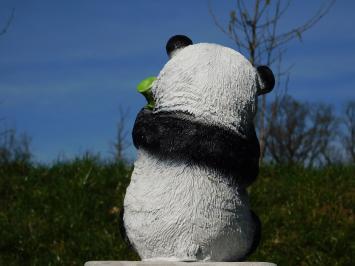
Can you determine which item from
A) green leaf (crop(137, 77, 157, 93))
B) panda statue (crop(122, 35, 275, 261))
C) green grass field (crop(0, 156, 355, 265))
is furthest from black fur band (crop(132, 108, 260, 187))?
green grass field (crop(0, 156, 355, 265))

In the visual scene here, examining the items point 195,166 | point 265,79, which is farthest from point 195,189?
point 265,79

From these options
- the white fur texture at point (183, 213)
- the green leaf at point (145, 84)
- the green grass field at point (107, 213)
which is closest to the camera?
the white fur texture at point (183, 213)

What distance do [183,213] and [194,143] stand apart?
1.20 ft

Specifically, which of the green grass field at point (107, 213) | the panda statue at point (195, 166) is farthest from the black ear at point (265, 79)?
the green grass field at point (107, 213)

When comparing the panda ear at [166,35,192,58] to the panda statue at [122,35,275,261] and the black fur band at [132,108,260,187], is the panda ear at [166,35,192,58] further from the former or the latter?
the black fur band at [132,108,260,187]

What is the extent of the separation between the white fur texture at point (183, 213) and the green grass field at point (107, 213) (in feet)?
10.5

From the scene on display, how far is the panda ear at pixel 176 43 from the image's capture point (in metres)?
3.98

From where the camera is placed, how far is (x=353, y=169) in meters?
8.77

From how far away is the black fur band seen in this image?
11.8ft

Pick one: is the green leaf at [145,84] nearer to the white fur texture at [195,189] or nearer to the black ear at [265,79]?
the white fur texture at [195,189]

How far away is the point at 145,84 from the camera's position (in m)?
3.91

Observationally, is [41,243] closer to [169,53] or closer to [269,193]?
[269,193]

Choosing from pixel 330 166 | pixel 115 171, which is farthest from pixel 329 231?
pixel 115 171

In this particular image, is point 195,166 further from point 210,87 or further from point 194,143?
point 210,87
